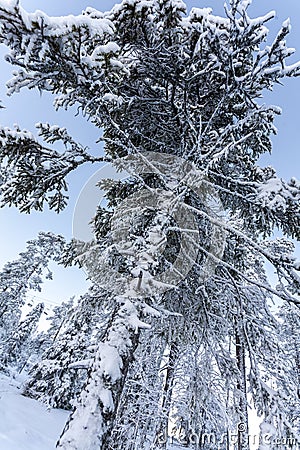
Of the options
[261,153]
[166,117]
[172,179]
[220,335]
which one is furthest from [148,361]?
[261,153]

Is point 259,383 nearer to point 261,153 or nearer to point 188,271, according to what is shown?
point 188,271

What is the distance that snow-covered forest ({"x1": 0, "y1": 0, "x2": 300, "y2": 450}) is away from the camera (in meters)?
3.44

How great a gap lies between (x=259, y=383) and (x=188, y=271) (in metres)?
2.12

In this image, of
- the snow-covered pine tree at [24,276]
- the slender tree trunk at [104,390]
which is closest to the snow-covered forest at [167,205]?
the slender tree trunk at [104,390]

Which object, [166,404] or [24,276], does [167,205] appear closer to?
[166,404]

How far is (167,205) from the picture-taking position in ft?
14.6

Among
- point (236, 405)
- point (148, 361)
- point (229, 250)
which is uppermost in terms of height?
point (229, 250)

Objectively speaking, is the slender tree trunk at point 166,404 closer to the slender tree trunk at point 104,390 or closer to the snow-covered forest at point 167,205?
the snow-covered forest at point 167,205

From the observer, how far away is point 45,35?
3.16 metres

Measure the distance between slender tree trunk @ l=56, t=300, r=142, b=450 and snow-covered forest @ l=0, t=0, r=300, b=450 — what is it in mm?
14

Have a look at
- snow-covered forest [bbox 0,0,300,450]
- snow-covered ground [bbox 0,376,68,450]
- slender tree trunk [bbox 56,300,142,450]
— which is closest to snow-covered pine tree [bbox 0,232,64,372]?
snow-covered ground [bbox 0,376,68,450]

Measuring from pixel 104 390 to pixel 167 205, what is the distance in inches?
Answer: 103

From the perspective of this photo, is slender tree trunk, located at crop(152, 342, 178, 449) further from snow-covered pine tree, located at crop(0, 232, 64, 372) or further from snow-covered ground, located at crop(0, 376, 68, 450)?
snow-covered pine tree, located at crop(0, 232, 64, 372)

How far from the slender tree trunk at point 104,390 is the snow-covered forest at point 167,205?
0.05 feet
